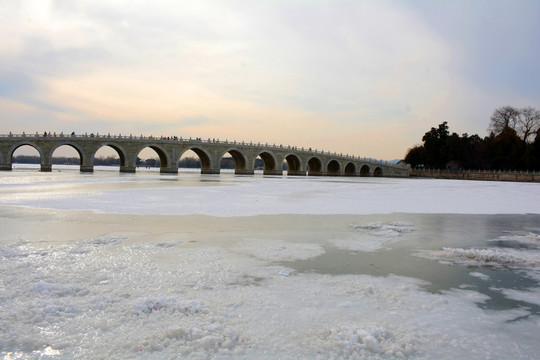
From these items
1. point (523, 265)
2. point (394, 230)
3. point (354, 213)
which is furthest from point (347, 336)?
point (354, 213)

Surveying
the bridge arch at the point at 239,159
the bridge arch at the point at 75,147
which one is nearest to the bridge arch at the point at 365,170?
the bridge arch at the point at 239,159

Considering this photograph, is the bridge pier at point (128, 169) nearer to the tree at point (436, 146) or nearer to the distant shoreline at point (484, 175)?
the distant shoreline at point (484, 175)

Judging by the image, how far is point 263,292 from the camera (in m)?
4.49

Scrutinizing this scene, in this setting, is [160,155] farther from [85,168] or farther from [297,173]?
[297,173]

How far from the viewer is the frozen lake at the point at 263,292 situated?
10.5 ft

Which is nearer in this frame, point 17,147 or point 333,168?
point 17,147

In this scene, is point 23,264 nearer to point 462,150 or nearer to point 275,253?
point 275,253

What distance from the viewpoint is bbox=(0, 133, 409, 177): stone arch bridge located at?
48469 millimetres

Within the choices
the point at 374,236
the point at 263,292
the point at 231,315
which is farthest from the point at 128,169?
the point at 231,315

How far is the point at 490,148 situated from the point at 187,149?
62.8 metres

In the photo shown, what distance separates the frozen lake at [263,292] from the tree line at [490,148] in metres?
75.7

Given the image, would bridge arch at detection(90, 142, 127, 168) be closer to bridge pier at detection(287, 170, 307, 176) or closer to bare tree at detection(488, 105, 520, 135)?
bridge pier at detection(287, 170, 307, 176)

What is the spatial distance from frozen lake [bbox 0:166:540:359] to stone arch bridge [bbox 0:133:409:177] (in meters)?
45.8

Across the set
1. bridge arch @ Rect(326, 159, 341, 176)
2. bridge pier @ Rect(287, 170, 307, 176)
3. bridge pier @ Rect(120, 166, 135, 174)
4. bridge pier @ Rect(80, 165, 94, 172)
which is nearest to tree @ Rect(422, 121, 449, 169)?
bridge arch @ Rect(326, 159, 341, 176)
